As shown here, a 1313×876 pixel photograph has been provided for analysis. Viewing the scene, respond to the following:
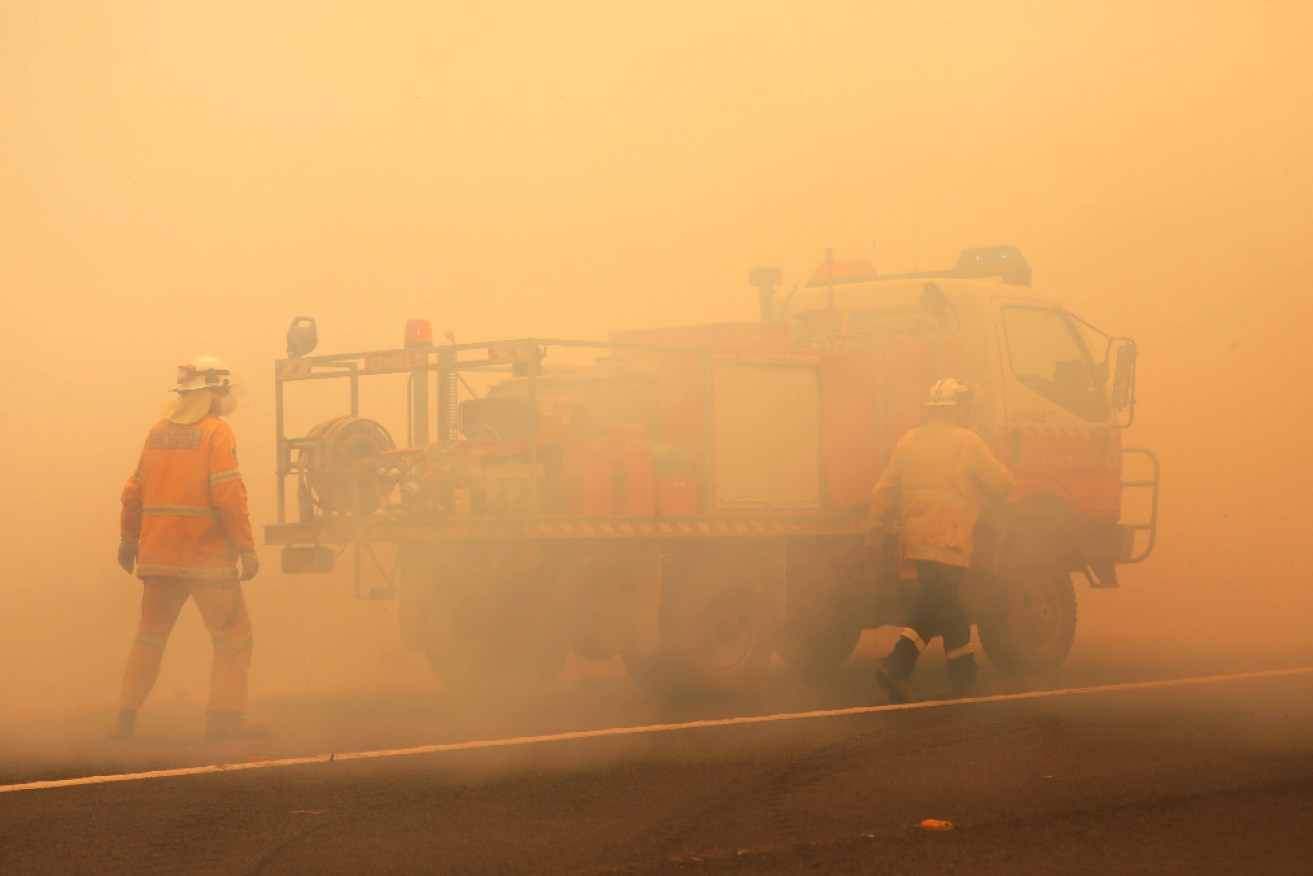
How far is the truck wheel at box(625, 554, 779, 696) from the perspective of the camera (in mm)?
10234

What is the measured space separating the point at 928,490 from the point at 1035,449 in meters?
2.28

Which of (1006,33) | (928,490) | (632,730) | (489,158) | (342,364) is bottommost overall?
(632,730)

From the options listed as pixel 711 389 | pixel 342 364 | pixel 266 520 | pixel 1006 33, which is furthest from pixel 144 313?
pixel 1006 33

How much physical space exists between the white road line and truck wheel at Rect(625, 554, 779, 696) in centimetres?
101

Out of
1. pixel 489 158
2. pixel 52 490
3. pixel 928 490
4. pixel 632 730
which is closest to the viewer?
pixel 632 730

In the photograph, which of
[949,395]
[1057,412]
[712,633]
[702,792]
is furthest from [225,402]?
[1057,412]

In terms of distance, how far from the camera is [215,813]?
6078 millimetres

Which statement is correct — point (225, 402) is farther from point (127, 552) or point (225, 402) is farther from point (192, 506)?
point (127, 552)

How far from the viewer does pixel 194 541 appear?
8656 millimetres

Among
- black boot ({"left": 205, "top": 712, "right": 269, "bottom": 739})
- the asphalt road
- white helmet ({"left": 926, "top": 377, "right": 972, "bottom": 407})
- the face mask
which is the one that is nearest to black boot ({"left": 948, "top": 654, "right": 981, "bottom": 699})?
the asphalt road

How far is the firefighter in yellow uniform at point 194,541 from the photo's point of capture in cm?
859

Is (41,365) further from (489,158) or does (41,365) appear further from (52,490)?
(489,158)

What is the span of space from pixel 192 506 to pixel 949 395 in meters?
4.52

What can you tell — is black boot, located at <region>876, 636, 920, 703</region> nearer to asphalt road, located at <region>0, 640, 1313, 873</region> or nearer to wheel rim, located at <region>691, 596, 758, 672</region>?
asphalt road, located at <region>0, 640, 1313, 873</region>
